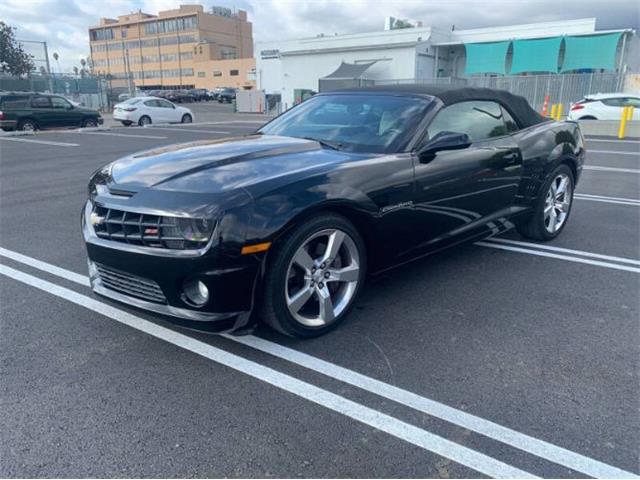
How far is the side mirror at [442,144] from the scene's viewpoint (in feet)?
11.8

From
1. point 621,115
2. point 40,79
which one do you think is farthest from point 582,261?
point 40,79

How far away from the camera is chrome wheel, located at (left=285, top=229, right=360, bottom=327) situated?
9.91ft

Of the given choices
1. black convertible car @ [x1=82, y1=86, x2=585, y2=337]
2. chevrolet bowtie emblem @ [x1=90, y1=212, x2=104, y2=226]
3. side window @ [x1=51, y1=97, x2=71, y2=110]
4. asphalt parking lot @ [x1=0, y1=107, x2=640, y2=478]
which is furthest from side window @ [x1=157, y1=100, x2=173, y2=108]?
chevrolet bowtie emblem @ [x1=90, y1=212, x2=104, y2=226]

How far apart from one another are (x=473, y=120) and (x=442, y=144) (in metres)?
0.91

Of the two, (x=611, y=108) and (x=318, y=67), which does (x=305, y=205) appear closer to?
(x=611, y=108)

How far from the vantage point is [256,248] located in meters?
2.70

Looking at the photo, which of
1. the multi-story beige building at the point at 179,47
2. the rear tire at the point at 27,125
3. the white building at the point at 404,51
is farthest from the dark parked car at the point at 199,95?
the rear tire at the point at 27,125

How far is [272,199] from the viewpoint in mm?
2785

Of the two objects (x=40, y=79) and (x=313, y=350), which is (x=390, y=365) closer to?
(x=313, y=350)

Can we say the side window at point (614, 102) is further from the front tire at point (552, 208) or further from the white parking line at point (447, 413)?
the white parking line at point (447, 413)

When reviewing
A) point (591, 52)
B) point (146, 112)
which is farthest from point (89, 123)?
point (591, 52)

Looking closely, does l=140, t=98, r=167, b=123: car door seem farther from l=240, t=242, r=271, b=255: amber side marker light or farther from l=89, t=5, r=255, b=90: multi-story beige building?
l=89, t=5, r=255, b=90: multi-story beige building

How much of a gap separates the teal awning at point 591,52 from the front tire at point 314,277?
3286cm

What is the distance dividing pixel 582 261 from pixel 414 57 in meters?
33.6
